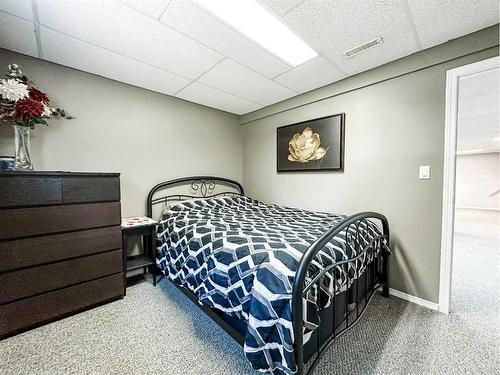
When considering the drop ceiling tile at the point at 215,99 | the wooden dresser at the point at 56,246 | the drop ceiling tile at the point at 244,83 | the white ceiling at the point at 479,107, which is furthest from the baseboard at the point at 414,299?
the drop ceiling tile at the point at 215,99

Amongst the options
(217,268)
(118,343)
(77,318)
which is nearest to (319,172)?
(217,268)

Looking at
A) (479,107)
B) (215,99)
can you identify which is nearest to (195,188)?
(215,99)

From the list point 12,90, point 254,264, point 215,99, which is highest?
point 215,99

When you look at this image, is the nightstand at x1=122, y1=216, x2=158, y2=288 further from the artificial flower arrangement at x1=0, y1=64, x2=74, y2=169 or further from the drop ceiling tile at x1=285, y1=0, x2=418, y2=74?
the drop ceiling tile at x1=285, y1=0, x2=418, y2=74

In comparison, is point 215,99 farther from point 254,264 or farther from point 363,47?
point 254,264

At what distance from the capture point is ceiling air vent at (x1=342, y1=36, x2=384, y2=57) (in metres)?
1.78

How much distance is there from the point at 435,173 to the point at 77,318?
326 cm

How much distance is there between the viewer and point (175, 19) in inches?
60.4

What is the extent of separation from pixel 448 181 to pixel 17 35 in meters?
3.71

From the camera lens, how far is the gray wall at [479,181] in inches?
306

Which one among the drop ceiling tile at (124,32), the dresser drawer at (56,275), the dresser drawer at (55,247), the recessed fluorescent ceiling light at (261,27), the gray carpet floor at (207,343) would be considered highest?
the recessed fluorescent ceiling light at (261,27)

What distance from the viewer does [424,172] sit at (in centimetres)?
193

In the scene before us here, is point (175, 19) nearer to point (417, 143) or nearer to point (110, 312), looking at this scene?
point (417, 143)

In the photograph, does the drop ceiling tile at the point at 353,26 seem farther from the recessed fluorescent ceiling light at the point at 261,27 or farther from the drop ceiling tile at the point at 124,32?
the drop ceiling tile at the point at 124,32
